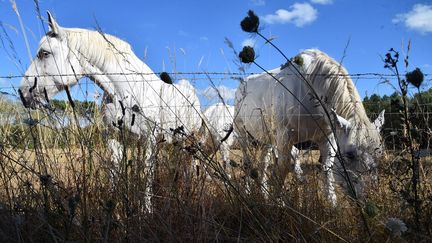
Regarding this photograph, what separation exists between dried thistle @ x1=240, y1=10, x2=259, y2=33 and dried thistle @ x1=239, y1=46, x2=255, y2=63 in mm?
67

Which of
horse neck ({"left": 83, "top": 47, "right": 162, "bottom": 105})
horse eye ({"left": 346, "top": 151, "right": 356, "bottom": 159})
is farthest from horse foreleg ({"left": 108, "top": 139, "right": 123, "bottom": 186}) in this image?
horse eye ({"left": 346, "top": 151, "right": 356, "bottom": 159})

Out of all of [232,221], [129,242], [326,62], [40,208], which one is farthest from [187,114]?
[129,242]

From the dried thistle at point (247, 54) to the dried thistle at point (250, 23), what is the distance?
0.22 feet

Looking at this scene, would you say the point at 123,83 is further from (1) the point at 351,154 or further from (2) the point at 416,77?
(2) the point at 416,77

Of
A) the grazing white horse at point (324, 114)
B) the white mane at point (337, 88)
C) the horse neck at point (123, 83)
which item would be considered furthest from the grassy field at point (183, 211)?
the horse neck at point (123, 83)

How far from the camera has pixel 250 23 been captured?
146 centimetres

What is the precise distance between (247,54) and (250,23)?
10 cm

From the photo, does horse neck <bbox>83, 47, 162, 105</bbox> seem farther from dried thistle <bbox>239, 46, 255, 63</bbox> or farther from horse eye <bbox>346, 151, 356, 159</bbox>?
dried thistle <bbox>239, 46, 255, 63</bbox>

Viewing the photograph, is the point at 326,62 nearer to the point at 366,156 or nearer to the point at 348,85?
the point at 348,85

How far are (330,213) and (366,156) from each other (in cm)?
154

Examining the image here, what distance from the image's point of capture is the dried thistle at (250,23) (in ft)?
4.79

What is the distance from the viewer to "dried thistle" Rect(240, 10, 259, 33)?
1.46m

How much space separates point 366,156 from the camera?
11.4 ft

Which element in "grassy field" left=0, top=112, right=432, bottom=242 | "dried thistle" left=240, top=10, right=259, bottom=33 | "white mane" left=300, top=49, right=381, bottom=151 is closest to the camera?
"dried thistle" left=240, top=10, right=259, bottom=33
